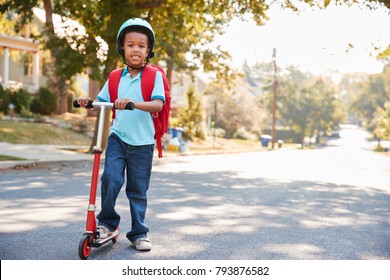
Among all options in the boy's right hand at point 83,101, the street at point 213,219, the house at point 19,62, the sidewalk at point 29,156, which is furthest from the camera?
the house at point 19,62

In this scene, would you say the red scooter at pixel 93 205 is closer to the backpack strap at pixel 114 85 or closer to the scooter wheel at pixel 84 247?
the scooter wheel at pixel 84 247

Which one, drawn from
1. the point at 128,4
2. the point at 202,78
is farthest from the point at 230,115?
the point at 128,4

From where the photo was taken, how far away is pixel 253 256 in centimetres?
497

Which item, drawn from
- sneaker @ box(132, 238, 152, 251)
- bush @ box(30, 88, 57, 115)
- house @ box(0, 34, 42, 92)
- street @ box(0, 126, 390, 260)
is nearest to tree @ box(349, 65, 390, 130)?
house @ box(0, 34, 42, 92)

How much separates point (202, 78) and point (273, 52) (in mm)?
18827

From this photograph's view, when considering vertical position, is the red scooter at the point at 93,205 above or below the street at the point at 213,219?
above

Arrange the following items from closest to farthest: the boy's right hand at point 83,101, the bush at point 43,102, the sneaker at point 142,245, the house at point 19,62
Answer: the boy's right hand at point 83,101
the sneaker at point 142,245
the bush at point 43,102
the house at point 19,62

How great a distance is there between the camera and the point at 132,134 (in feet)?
15.8

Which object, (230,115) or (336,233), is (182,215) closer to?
(336,233)

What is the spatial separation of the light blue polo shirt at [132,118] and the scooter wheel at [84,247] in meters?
0.84

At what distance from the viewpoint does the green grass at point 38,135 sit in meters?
19.9

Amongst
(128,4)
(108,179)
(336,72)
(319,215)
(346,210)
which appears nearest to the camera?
(108,179)

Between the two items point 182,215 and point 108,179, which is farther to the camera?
point 182,215

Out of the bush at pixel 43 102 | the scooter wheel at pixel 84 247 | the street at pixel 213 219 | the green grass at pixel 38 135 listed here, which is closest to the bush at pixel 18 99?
the bush at pixel 43 102
